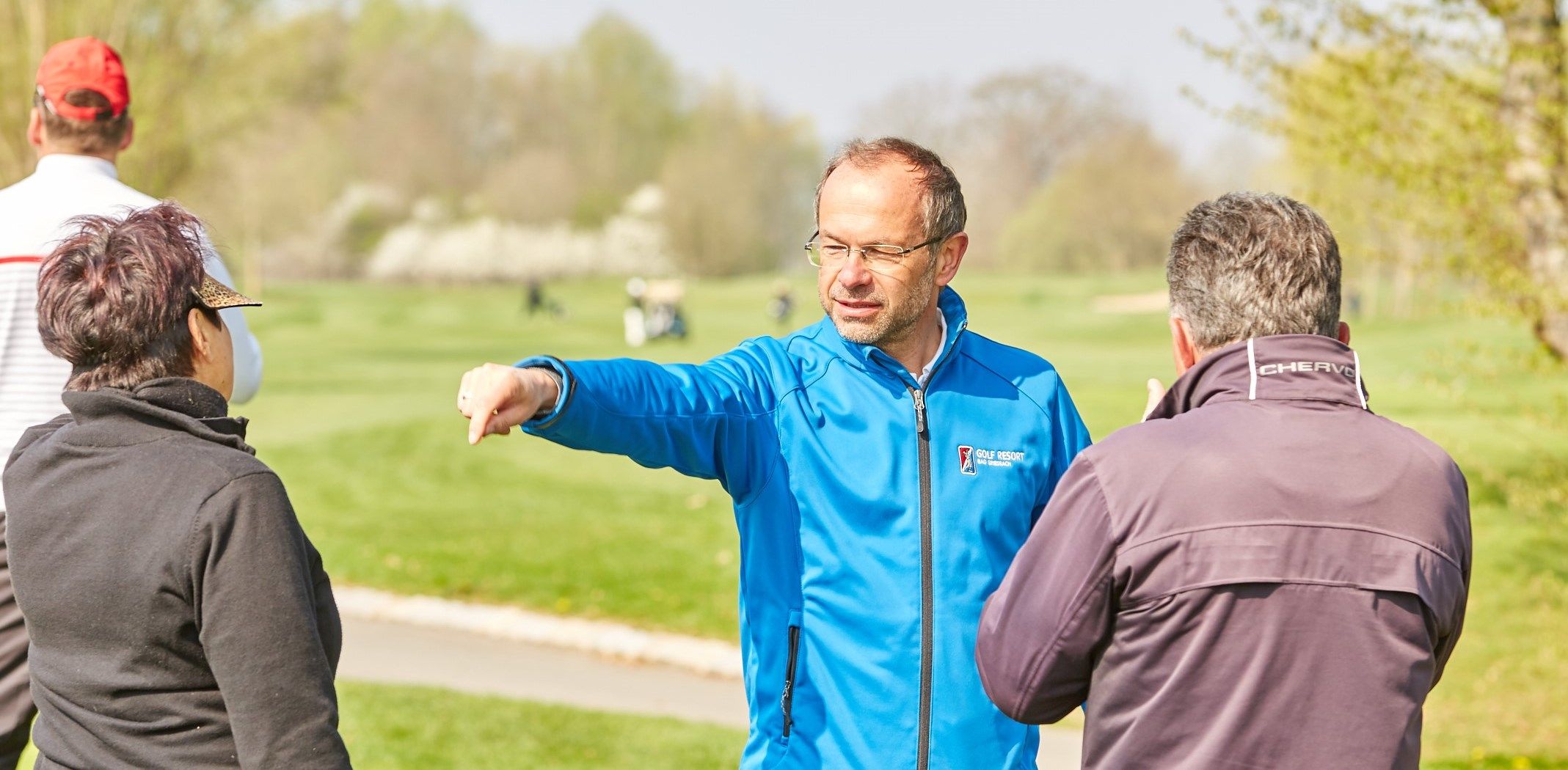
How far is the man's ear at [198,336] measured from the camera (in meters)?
2.22

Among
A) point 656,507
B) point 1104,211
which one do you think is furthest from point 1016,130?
point 656,507

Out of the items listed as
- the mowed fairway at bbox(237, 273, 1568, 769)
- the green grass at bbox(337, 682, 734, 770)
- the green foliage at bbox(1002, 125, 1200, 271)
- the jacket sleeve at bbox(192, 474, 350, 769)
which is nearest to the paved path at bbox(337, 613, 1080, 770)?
the green grass at bbox(337, 682, 734, 770)

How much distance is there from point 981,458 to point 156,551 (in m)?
1.59

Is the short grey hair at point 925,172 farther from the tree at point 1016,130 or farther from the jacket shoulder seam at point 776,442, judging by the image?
the tree at point 1016,130

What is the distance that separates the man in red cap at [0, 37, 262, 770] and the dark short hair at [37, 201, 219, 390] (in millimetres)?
664

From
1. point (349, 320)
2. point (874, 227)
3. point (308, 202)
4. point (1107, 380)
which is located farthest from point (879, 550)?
point (308, 202)

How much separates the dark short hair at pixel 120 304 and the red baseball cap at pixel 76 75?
1.47 m

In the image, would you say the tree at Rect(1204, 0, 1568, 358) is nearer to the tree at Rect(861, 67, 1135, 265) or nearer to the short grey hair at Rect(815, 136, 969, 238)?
the short grey hair at Rect(815, 136, 969, 238)

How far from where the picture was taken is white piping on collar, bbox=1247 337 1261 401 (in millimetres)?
2123

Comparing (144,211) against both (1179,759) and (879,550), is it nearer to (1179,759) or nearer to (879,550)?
(879,550)

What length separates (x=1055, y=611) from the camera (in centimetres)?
211

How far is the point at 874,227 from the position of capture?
2895mm

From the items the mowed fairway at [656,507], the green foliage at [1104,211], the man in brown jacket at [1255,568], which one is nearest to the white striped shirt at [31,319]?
the man in brown jacket at [1255,568]

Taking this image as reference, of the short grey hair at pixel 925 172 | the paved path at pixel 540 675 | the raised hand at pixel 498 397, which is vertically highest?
the short grey hair at pixel 925 172
